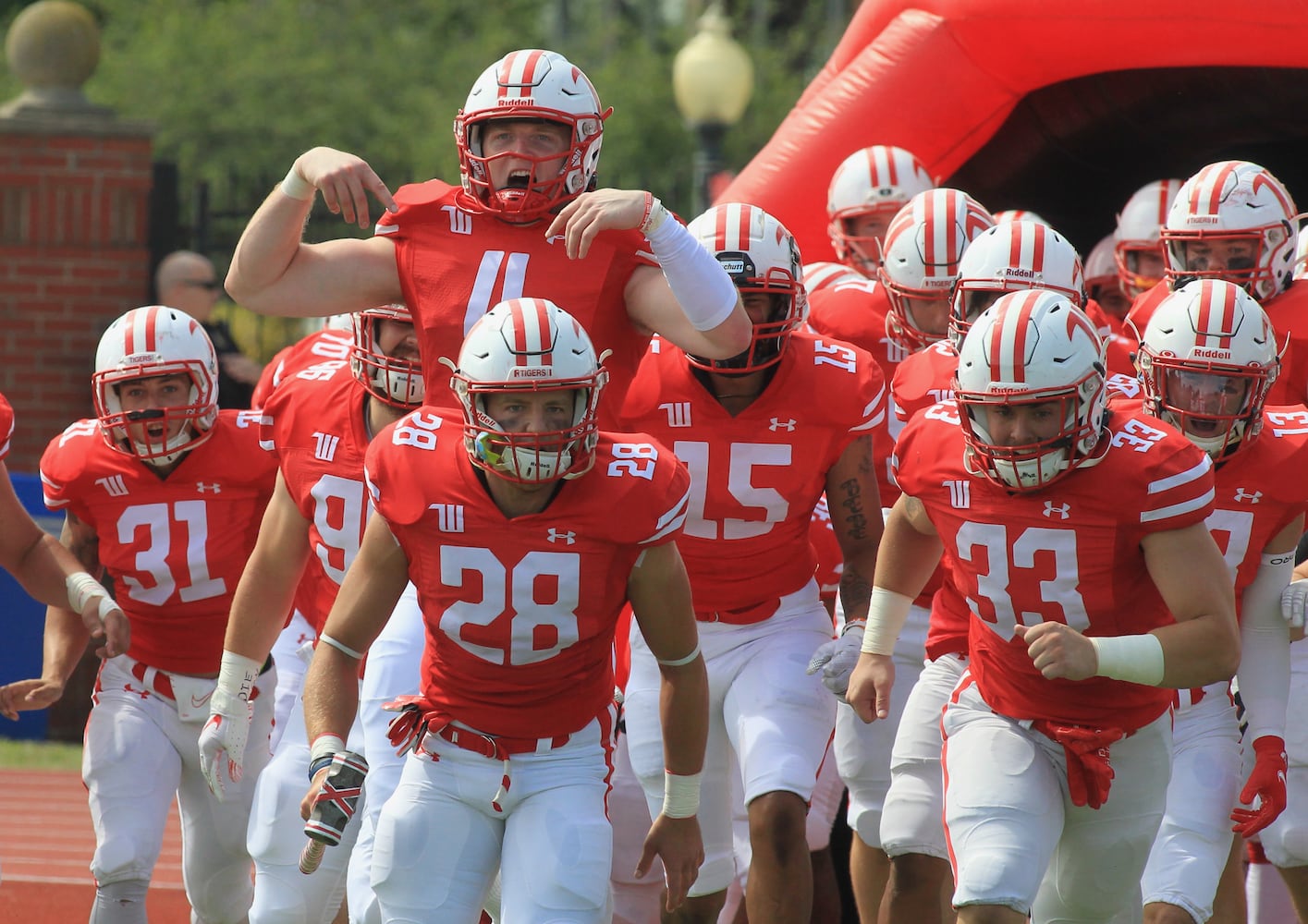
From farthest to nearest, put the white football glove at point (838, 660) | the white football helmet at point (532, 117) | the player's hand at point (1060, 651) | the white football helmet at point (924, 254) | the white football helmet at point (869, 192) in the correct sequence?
the white football helmet at point (869, 192), the white football helmet at point (924, 254), the white football glove at point (838, 660), the white football helmet at point (532, 117), the player's hand at point (1060, 651)

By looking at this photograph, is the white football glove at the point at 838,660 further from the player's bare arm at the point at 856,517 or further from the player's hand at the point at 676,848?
the player's hand at the point at 676,848

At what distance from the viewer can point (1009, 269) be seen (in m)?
5.25

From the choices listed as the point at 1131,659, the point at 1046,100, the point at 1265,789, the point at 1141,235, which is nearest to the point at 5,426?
the point at 1131,659

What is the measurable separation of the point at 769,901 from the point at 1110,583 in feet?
4.02

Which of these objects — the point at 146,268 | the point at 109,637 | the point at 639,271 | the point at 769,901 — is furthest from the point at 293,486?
the point at 146,268

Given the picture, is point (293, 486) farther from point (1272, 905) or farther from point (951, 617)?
point (1272, 905)

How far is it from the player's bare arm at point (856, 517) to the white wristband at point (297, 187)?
1630 mm

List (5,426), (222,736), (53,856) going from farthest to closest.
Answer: (53,856), (5,426), (222,736)

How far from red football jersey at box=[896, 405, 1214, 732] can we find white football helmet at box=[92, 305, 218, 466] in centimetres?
221

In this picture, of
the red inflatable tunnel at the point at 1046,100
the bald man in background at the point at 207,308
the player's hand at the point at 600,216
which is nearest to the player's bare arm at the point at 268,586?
the player's hand at the point at 600,216

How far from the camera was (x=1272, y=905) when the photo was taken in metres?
5.69

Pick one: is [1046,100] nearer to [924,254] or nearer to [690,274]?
[924,254]

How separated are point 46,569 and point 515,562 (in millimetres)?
1880

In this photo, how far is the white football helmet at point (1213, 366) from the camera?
4805 mm
